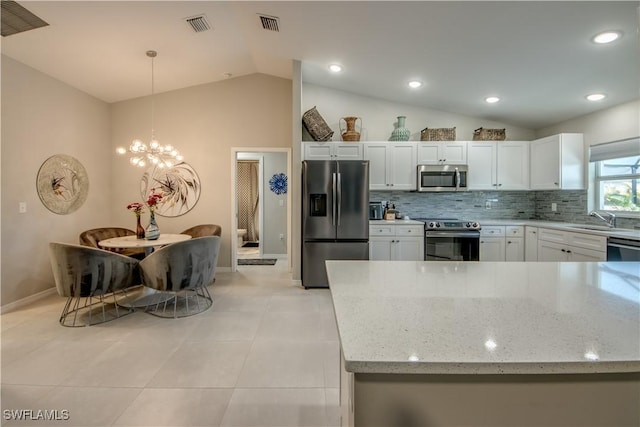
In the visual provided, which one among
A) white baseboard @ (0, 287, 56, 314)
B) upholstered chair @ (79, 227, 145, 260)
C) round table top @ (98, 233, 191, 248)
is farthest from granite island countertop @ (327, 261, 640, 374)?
white baseboard @ (0, 287, 56, 314)

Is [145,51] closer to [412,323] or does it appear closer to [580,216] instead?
[412,323]

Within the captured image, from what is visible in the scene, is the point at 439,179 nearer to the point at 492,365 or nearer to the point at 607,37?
the point at 607,37

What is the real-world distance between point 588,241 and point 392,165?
2448mm

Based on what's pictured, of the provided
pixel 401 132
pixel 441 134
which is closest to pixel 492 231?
pixel 441 134

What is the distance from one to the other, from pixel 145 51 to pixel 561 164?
5.55m

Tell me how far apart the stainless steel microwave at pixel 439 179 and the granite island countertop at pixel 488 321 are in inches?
122

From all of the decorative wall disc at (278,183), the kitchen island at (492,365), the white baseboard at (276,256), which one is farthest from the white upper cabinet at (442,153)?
the kitchen island at (492,365)

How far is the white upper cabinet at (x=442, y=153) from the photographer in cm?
453

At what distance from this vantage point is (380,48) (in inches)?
129

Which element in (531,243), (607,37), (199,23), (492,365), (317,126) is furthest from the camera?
(317,126)

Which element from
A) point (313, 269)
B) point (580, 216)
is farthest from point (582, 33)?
point (313, 269)

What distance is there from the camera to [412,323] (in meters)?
0.86

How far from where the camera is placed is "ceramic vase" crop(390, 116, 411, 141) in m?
4.58

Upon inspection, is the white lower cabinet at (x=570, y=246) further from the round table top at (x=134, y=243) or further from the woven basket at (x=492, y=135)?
the round table top at (x=134, y=243)
